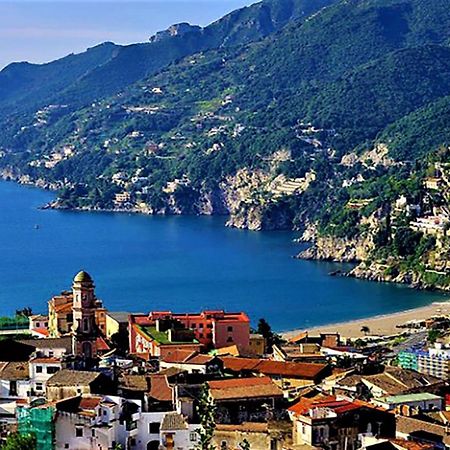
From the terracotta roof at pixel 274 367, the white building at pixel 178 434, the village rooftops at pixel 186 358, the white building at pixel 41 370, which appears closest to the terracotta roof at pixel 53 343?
the village rooftops at pixel 186 358

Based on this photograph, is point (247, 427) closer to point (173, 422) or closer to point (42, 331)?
point (173, 422)

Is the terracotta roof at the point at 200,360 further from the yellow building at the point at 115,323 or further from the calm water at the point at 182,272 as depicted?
the calm water at the point at 182,272

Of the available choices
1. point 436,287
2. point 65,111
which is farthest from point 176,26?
point 436,287

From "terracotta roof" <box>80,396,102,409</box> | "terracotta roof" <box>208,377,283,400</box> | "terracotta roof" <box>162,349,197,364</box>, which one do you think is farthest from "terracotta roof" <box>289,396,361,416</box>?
"terracotta roof" <box>162,349,197,364</box>

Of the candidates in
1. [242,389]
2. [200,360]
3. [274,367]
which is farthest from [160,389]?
[274,367]

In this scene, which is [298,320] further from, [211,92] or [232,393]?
[211,92]

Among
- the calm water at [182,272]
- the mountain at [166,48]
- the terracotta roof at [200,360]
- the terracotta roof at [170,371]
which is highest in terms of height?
the mountain at [166,48]
